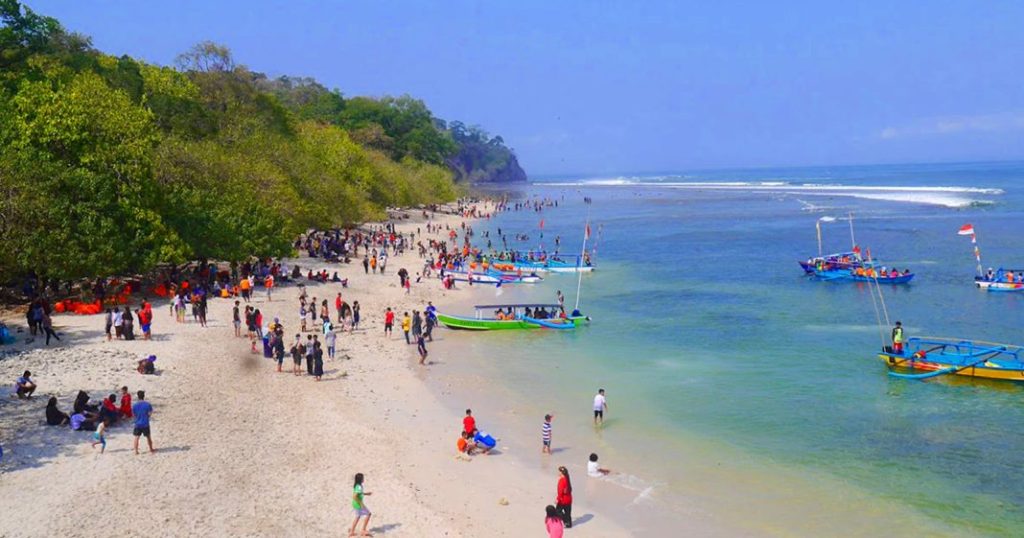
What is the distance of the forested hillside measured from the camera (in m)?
27.3

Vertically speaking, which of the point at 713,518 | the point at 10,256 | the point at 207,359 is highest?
the point at 10,256

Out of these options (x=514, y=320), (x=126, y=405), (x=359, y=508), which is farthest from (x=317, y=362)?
(x=514, y=320)

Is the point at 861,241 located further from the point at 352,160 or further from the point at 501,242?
the point at 352,160

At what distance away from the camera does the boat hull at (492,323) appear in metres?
33.8

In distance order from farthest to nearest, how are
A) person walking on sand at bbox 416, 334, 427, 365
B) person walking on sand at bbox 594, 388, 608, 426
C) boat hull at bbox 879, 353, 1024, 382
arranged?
person walking on sand at bbox 416, 334, 427, 365 < boat hull at bbox 879, 353, 1024, 382 < person walking on sand at bbox 594, 388, 608, 426

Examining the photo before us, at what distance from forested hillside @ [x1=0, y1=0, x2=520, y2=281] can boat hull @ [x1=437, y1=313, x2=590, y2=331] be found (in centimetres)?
958

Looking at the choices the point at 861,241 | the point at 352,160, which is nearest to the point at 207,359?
the point at 352,160

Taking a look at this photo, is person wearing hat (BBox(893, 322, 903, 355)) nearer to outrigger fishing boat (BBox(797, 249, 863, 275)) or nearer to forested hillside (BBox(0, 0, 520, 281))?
outrigger fishing boat (BBox(797, 249, 863, 275))

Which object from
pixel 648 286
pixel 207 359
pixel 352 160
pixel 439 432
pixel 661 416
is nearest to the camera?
pixel 439 432

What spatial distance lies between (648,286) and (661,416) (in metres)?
25.0

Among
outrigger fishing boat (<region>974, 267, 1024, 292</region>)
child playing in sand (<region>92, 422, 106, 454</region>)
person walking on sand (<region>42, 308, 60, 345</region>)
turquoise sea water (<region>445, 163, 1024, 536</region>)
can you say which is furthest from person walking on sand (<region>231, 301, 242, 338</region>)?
outrigger fishing boat (<region>974, 267, 1024, 292</region>)

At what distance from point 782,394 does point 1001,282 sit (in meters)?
26.0

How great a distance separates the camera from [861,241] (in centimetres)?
7044

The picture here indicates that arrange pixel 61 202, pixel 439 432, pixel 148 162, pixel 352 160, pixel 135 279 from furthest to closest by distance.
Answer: pixel 352 160 → pixel 135 279 → pixel 148 162 → pixel 61 202 → pixel 439 432
